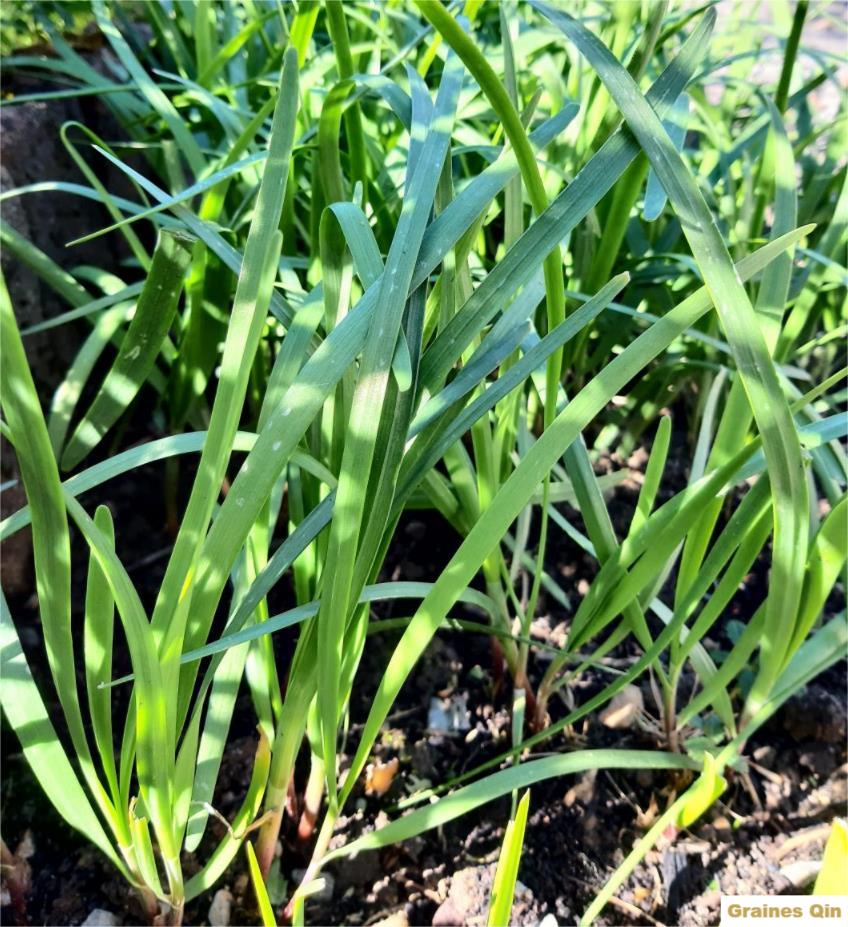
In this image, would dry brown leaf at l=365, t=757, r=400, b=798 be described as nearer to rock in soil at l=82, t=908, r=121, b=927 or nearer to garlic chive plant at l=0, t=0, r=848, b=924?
garlic chive plant at l=0, t=0, r=848, b=924

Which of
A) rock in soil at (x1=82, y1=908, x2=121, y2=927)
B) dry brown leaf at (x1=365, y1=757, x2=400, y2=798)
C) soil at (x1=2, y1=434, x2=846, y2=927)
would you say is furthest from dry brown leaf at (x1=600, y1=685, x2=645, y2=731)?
rock in soil at (x1=82, y1=908, x2=121, y2=927)

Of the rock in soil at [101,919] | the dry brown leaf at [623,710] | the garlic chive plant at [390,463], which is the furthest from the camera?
the dry brown leaf at [623,710]

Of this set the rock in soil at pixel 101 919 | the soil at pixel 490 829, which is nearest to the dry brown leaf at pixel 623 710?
the soil at pixel 490 829

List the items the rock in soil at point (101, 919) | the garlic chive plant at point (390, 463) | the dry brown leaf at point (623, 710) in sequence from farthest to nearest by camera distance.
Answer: the dry brown leaf at point (623, 710) < the rock in soil at point (101, 919) < the garlic chive plant at point (390, 463)

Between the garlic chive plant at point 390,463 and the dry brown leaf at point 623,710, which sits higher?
the garlic chive plant at point 390,463

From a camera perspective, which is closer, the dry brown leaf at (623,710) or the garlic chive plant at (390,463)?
the garlic chive plant at (390,463)

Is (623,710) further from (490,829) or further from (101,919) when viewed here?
(101,919)

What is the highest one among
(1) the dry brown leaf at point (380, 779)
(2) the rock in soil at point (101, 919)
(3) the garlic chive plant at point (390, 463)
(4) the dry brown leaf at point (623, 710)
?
(3) the garlic chive plant at point (390, 463)

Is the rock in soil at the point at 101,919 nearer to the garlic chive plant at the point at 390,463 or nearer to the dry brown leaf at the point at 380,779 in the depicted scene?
the garlic chive plant at the point at 390,463

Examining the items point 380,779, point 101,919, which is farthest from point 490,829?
point 101,919
